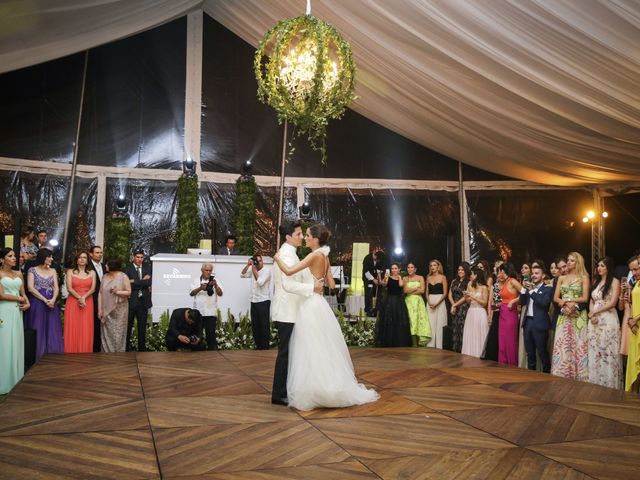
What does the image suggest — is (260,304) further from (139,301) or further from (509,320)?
(509,320)

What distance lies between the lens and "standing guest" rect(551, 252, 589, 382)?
5.86m

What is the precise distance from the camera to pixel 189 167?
34.5 feet

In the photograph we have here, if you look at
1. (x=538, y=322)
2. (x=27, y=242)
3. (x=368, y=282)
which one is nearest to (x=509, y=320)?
(x=538, y=322)

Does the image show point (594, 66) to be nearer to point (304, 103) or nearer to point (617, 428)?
point (304, 103)

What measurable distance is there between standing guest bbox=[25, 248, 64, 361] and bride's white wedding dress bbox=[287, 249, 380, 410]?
3.49 m

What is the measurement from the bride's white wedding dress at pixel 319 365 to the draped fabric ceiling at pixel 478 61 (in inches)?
136

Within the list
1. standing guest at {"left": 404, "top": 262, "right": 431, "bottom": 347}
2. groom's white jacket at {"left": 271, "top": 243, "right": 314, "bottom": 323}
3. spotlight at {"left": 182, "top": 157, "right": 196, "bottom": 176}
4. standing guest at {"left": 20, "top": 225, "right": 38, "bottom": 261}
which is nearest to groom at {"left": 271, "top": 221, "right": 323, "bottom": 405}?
groom's white jacket at {"left": 271, "top": 243, "right": 314, "bottom": 323}

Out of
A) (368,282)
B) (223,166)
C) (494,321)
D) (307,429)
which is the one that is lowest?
(307,429)

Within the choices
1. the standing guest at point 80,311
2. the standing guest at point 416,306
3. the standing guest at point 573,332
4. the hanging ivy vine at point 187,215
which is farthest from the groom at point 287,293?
the hanging ivy vine at point 187,215

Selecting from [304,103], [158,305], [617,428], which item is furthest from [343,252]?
[617,428]

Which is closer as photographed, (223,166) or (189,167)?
(189,167)

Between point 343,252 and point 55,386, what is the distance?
7184mm

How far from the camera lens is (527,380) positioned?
5230 millimetres

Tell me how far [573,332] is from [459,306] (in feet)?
6.23
